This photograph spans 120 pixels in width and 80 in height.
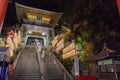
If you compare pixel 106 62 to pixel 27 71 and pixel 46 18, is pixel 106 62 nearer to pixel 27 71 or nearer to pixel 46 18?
pixel 27 71

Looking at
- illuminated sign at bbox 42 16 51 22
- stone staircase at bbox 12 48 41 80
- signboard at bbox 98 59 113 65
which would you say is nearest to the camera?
signboard at bbox 98 59 113 65

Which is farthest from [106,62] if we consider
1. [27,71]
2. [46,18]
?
[46,18]

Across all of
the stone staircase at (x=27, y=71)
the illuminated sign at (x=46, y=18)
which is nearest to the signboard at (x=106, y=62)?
the stone staircase at (x=27, y=71)

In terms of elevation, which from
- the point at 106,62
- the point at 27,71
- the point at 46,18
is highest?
the point at 46,18

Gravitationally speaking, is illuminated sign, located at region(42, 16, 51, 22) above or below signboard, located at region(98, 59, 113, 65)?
above

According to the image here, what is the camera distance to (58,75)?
10352mm

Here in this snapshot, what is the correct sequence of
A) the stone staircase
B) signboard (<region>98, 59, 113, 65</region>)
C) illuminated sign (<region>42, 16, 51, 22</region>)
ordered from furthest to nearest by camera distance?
illuminated sign (<region>42, 16, 51, 22</region>) → the stone staircase → signboard (<region>98, 59, 113, 65</region>)

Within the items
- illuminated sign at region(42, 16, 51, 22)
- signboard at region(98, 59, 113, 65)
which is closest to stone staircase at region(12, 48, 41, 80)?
signboard at region(98, 59, 113, 65)

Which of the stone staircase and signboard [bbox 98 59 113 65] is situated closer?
signboard [bbox 98 59 113 65]

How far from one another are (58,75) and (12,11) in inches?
612

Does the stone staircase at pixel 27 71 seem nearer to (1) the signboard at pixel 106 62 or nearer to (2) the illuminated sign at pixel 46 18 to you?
(1) the signboard at pixel 106 62

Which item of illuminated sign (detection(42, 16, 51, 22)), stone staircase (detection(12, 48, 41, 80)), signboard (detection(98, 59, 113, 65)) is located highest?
illuminated sign (detection(42, 16, 51, 22))

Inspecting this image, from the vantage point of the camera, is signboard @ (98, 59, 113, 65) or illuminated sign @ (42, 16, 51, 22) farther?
illuminated sign @ (42, 16, 51, 22)

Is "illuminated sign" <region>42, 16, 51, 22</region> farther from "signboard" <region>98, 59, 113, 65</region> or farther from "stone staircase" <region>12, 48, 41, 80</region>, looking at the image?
"signboard" <region>98, 59, 113, 65</region>
